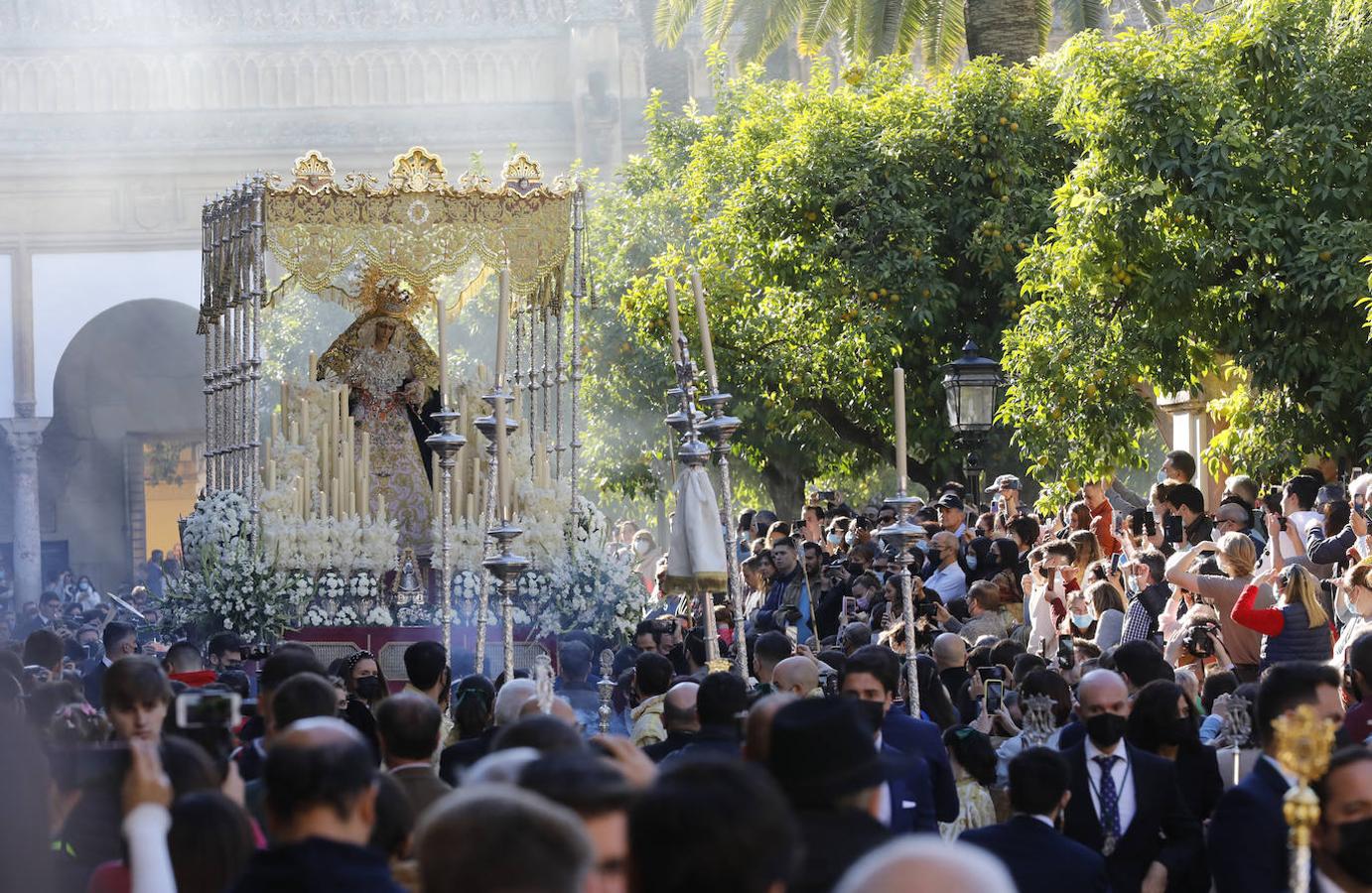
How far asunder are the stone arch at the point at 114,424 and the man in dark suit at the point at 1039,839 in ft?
117

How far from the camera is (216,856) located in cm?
459

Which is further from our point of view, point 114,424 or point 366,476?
point 114,424

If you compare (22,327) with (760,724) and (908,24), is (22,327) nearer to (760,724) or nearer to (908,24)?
(908,24)

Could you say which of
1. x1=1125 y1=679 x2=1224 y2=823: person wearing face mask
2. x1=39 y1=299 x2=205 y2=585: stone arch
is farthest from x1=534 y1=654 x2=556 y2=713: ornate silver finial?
x1=39 y1=299 x2=205 y2=585: stone arch

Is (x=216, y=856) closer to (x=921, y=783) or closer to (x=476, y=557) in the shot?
(x=921, y=783)

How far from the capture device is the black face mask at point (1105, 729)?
6.66m

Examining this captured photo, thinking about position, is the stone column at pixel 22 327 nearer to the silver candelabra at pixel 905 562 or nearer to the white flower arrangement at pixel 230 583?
the white flower arrangement at pixel 230 583

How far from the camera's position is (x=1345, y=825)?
4.93 m

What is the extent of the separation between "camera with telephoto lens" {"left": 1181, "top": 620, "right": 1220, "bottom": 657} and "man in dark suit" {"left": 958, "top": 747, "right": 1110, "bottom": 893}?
155 inches

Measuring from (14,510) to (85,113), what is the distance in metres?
7.29

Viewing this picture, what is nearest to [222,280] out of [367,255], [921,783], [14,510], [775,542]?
[367,255]

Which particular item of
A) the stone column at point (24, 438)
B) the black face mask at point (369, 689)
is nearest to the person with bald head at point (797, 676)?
the black face mask at point (369, 689)

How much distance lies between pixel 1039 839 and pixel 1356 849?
109 cm

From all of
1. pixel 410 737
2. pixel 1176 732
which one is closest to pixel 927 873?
pixel 410 737
